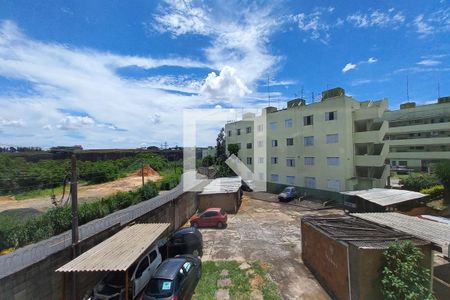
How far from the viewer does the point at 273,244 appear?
14688 mm

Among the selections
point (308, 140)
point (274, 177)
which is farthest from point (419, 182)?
point (274, 177)

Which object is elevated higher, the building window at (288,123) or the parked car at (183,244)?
the building window at (288,123)

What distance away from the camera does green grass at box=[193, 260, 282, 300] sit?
934cm

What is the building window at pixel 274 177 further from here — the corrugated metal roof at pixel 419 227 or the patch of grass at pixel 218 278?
the patch of grass at pixel 218 278

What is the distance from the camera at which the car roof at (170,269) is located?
8.48 metres

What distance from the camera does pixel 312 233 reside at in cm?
1130

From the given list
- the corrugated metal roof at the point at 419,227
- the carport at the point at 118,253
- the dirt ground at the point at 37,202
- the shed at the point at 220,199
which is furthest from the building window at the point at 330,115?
the dirt ground at the point at 37,202

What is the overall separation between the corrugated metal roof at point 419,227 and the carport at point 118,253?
959 cm

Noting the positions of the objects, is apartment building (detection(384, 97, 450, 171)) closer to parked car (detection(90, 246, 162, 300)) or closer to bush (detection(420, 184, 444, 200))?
bush (detection(420, 184, 444, 200))

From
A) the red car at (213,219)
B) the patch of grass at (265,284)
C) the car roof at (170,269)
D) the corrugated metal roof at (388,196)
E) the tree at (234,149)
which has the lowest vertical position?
the patch of grass at (265,284)

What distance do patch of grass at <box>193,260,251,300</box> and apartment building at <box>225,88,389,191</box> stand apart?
63.9 ft

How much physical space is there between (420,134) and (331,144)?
31.2m

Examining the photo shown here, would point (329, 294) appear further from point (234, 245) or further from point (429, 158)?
point (429, 158)

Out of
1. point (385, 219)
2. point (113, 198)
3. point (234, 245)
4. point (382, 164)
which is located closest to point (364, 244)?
Result: point (385, 219)
